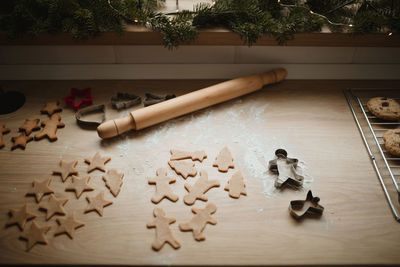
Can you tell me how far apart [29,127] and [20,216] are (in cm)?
31

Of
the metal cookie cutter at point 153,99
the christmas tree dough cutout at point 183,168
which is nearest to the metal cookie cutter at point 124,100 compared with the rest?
the metal cookie cutter at point 153,99

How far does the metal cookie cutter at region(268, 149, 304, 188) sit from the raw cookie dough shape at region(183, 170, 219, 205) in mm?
163

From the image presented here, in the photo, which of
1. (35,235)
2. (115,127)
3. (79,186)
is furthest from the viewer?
(115,127)

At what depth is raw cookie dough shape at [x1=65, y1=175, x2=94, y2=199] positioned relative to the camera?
0.82 meters

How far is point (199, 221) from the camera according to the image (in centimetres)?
76

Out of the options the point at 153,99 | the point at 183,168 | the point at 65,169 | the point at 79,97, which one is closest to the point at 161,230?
the point at 183,168

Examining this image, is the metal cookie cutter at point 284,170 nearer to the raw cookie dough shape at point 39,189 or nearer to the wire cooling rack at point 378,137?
the wire cooling rack at point 378,137

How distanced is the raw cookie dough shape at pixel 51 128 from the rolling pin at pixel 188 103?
0.15 metres

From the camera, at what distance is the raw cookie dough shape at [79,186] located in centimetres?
82

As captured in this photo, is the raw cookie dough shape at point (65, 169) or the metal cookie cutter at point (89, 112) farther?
the metal cookie cutter at point (89, 112)

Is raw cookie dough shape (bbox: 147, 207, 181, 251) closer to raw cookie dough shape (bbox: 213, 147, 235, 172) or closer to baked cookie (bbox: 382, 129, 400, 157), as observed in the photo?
raw cookie dough shape (bbox: 213, 147, 235, 172)

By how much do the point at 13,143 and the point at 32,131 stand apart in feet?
0.20

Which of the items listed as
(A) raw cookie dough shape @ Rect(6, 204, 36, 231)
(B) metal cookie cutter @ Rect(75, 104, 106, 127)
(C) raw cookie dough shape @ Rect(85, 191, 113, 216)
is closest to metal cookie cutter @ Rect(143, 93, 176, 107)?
(B) metal cookie cutter @ Rect(75, 104, 106, 127)

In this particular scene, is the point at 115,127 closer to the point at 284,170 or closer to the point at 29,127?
the point at 29,127
